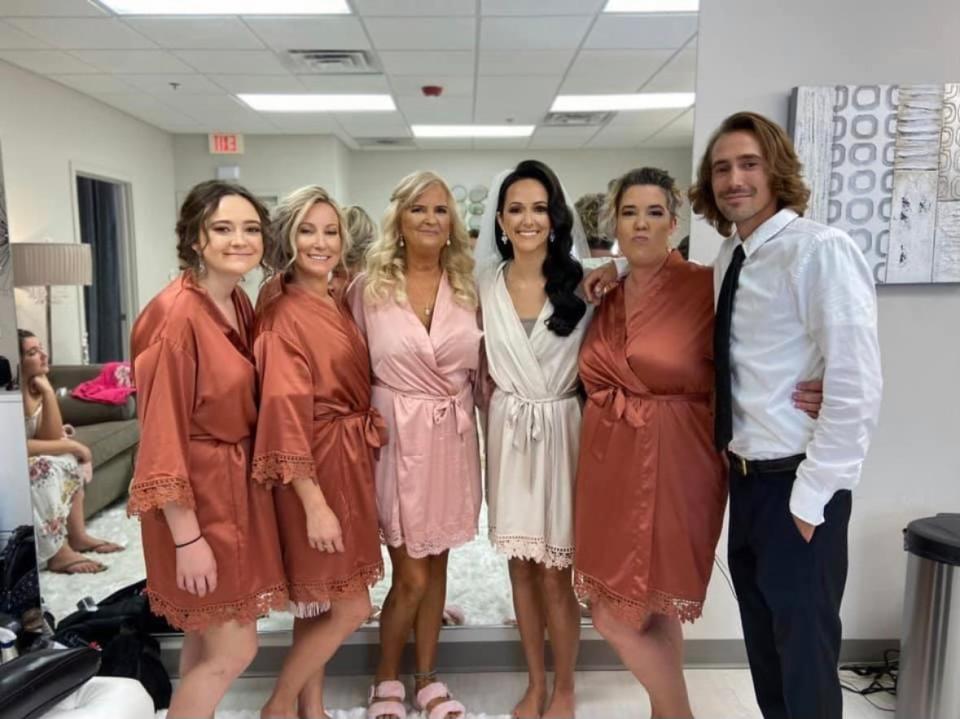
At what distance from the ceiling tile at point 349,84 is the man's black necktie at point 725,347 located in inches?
62.0

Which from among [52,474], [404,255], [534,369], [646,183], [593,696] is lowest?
[593,696]

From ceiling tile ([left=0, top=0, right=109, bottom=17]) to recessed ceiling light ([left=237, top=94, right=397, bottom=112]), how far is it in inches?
24.4

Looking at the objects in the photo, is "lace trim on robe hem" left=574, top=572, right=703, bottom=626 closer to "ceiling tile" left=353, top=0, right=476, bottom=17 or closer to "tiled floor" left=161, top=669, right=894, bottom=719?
"tiled floor" left=161, top=669, right=894, bottom=719

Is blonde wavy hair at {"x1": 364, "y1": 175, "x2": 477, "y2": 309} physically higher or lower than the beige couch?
higher

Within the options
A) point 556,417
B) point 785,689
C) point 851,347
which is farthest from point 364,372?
point 785,689

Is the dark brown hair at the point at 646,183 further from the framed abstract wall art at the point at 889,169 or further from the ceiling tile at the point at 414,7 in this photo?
the ceiling tile at the point at 414,7

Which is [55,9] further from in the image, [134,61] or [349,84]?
[349,84]

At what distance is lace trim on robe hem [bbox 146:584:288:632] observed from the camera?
1.44 metres

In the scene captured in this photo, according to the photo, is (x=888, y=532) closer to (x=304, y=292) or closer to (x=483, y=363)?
(x=483, y=363)

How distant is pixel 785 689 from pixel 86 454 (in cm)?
211

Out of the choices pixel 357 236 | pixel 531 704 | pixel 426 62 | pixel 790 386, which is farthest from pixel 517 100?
pixel 531 704

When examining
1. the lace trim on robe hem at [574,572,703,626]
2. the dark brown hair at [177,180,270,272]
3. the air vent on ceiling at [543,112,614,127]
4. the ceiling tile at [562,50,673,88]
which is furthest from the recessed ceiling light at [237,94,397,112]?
the lace trim on robe hem at [574,572,703,626]

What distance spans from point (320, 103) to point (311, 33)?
36cm

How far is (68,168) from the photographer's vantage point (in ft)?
7.14
